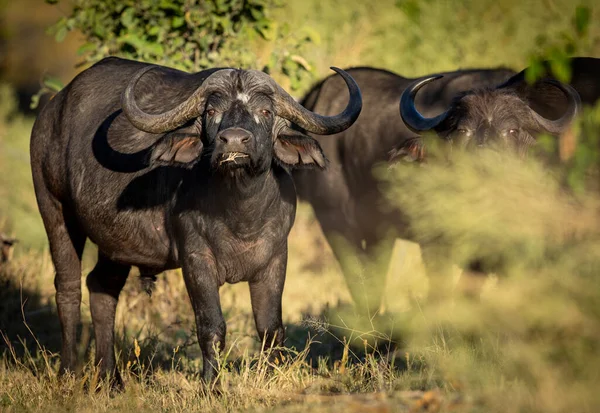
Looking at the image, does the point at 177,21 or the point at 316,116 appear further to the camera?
the point at 177,21

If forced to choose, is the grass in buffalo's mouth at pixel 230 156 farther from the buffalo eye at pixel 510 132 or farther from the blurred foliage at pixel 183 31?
the blurred foliage at pixel 183 31

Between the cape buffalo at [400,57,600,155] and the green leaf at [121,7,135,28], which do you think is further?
the green leaf at [121,7,135,28]

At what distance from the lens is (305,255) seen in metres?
9.69

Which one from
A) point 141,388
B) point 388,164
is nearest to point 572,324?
point 141,388

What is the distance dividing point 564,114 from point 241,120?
2.76 m

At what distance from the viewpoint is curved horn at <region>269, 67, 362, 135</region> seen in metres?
4.91

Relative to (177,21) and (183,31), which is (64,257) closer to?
(177,21)

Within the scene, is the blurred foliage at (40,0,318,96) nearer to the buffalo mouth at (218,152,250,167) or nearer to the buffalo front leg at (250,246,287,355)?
the buffalo front leg at (250,246,287,355)

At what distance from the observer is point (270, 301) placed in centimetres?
505

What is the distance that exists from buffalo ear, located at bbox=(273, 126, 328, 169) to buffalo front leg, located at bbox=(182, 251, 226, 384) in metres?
0.71

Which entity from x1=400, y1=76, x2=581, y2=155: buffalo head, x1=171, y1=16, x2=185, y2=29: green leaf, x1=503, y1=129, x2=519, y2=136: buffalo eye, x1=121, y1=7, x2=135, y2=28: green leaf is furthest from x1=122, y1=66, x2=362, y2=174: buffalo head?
x1=121, y1=7, x2=135, y2=28: green leaf

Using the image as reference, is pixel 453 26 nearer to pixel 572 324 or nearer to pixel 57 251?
pixel 57 251

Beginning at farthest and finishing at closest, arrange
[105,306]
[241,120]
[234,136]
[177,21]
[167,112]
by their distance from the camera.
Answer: [177,21] < [105,306] < [167,112] < [241,120] < [234,136]

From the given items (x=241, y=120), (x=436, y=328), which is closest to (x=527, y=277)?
(x=436, y=328)
